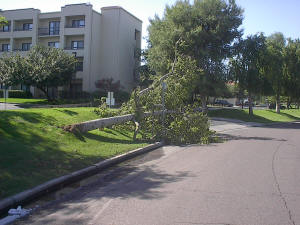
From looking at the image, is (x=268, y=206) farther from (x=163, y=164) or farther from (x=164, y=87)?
(x=164, y=87)

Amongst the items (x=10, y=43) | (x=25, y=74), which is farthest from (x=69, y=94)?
Answer: (x=10, y=43)

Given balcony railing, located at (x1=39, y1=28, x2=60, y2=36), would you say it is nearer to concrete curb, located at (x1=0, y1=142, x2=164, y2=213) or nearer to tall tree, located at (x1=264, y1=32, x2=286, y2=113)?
tall tree, located at (x1=264, y1=32, x2=286, y2=113)

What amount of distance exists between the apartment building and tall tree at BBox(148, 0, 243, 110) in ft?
37.1

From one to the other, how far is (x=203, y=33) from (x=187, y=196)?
2525 centimetres

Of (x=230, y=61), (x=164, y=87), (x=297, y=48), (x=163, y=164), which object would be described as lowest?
(x=163, y=164)

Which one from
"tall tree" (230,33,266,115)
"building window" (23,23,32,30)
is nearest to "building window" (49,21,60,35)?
"building window" (23,23,32,30)

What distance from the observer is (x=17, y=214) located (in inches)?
212

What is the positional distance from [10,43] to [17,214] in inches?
1754

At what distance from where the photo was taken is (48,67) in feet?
109

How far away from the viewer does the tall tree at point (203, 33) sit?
97.9ft

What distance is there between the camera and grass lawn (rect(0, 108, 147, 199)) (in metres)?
7.09

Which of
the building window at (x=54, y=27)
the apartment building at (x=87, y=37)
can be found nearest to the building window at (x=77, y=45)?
the apartment building at (x=87, y=37)

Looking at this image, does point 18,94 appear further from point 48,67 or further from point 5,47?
point 48,67

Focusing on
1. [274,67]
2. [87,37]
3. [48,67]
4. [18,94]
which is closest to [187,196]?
[48,67]
